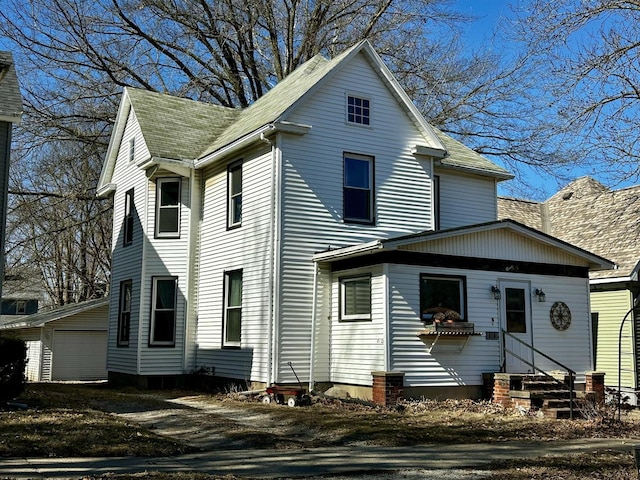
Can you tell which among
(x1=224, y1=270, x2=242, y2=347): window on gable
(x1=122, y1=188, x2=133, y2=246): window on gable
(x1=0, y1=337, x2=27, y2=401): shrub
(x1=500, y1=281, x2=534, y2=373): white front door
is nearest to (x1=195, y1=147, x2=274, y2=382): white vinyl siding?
(x1=224, y1=270, x2=242, y2=347): window on gable

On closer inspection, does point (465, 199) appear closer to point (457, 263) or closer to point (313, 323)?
point (457, 263)

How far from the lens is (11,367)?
13.6 meters

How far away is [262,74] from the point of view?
32688mm

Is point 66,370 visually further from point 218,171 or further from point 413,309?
point 413,309

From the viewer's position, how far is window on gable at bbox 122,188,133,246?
22116 millimetres

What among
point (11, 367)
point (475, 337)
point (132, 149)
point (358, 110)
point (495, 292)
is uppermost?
point (358, 110)

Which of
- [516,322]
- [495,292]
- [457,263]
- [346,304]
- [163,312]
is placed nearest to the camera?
[457,263]

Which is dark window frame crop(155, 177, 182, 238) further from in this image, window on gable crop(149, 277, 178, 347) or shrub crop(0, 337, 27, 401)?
shrub crop(0, 337, 27, 401)

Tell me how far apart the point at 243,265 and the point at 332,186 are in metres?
3.01

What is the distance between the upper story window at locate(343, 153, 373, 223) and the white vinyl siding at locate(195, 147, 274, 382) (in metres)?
2.18

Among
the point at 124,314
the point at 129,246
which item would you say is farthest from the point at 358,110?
Result: the point at 124,314

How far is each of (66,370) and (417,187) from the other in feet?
56.6

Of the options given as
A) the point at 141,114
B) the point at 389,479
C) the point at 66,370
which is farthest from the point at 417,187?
the point at 66,370

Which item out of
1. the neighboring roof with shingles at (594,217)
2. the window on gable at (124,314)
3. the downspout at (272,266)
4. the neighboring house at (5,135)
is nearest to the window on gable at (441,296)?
the downspout at (272,266)
